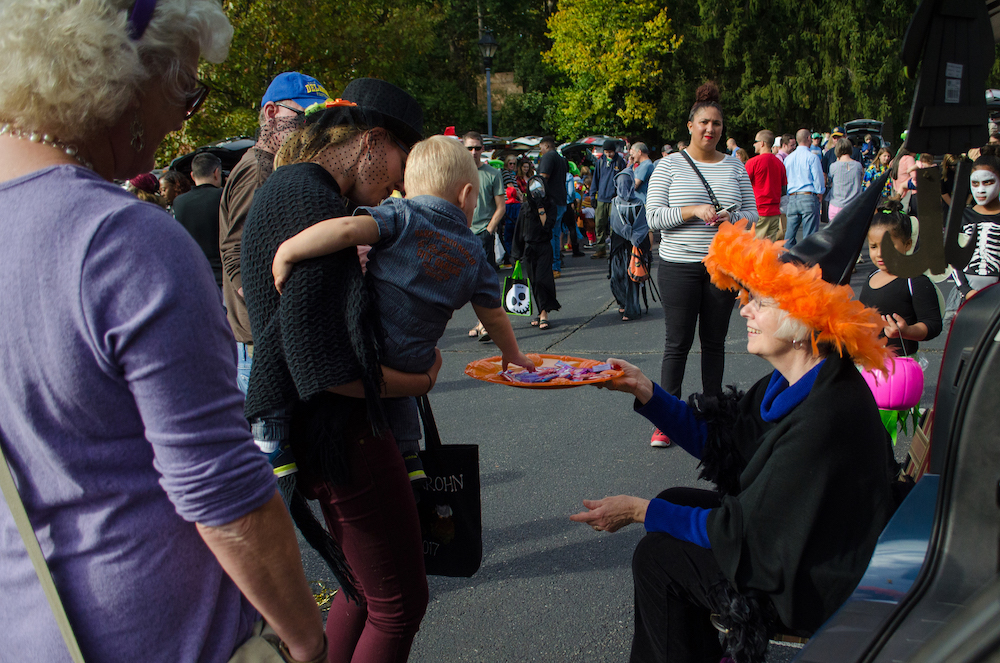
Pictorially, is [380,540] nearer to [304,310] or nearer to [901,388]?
[304,310]

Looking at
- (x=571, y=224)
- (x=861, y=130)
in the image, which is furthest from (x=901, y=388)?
(x=861, y=130)

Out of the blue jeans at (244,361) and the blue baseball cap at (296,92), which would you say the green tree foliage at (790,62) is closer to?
the blue jeans at (244,361)

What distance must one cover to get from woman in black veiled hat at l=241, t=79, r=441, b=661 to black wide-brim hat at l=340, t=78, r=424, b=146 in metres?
0.04

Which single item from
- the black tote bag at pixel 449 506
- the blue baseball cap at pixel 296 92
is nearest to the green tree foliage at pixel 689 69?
the blue baseball cap at pixel 296 92

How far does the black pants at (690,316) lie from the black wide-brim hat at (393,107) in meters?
2.44

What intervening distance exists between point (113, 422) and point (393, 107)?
1.33m

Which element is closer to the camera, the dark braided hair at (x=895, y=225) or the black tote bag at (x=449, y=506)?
the black tote bag at (x=449, y=506)

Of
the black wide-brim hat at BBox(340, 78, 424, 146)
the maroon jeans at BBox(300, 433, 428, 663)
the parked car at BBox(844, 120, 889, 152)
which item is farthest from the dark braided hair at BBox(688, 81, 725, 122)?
the parked car at BBox(844, 120, 889, 152)

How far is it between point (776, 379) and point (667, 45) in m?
29.8

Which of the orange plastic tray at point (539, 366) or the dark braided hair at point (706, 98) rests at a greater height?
the dark braided hair at point (706, 98)

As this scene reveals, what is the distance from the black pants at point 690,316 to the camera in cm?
425

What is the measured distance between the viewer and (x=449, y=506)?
2.24 meters

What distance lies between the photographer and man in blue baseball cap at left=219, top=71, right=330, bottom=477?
2.53m

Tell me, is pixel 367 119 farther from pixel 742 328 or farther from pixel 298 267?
pixel 742 328
